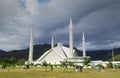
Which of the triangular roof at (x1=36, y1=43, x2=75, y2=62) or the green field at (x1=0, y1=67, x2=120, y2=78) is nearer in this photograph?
the green field at (x1=0, y1=67, x2=120, y2=78)

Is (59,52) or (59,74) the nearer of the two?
(59,74)

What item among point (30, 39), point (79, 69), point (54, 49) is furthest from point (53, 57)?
point (79, 69)

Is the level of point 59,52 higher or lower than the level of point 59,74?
higher

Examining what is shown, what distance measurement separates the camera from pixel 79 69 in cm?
7444

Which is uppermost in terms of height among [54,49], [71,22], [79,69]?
[71,22]

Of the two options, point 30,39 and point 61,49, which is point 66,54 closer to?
point 61,49

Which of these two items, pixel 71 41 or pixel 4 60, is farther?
pixel 71 41

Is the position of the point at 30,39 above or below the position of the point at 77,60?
above

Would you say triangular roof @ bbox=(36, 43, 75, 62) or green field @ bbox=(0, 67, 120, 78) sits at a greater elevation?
triangular roof @ bbox=(36, 43, 75, 62)

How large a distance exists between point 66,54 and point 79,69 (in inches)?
4418

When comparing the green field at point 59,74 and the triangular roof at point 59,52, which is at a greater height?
the triangular roof at point 59,52

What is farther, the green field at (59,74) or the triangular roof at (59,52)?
the triangular roof at (59,52)

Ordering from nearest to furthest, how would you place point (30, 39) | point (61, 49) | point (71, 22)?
point (71, 22)
point (30, 39)
point (61, 49)

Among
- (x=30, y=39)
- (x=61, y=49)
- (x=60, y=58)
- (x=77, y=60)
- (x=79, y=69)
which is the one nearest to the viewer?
(x=79, y=69)
